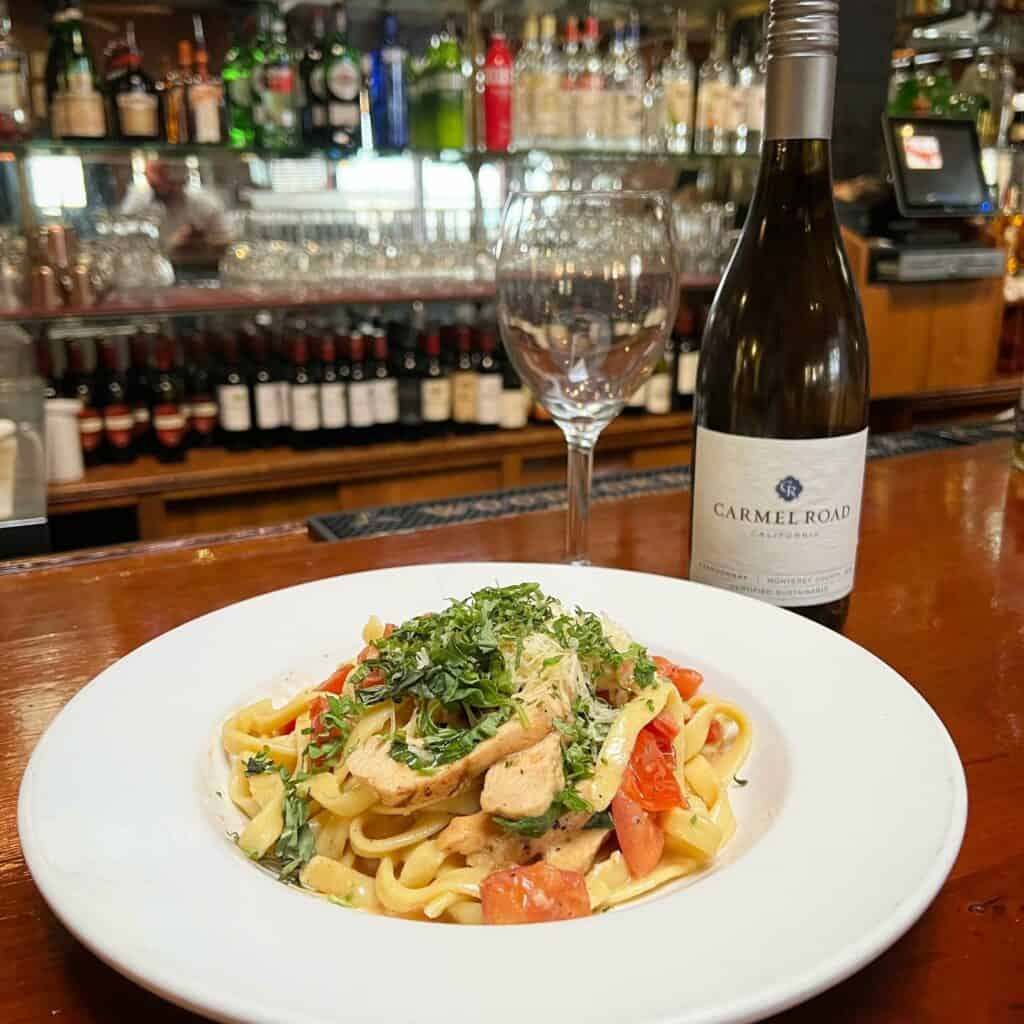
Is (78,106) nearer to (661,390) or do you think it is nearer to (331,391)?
(331,391)

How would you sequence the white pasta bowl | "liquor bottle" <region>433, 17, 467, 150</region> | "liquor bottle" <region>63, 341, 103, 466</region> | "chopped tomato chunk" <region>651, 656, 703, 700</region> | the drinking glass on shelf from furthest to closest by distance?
"liquor bottle" <region>433, 17, 467, 150</region>
"liquor bottle" <region>63, 341, 103, 466</region>
the drinking glass on shelf
"chopped tomato chunk" <region>651, 656, 703, 700</region>
the white pasta bowl

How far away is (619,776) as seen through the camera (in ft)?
1.74

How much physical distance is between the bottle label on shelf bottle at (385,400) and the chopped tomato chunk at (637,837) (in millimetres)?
2091

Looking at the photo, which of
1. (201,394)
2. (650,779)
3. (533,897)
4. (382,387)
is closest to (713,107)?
(382,387)

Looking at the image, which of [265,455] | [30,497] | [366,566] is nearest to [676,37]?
[265,455]

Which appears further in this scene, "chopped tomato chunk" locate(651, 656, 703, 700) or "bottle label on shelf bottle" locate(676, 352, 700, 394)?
"bottle label on shelf bottle" locate(676, 352, 700, 394)

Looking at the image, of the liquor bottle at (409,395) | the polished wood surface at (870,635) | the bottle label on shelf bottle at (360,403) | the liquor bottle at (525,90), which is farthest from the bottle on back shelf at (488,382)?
the polished wood surface at (870,635)

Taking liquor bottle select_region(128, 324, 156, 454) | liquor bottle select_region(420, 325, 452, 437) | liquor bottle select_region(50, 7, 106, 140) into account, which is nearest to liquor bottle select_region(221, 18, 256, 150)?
liquor bottle select_region(50, 7, 106, 140)

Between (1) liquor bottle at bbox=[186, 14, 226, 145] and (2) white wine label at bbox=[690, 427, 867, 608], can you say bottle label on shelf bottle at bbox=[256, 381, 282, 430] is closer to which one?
(1) liquor bottle at bbox=[186, 14, 226, 145]

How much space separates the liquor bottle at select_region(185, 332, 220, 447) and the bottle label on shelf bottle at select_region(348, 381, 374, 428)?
0.33 metres

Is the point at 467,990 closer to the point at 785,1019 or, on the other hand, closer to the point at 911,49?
the point at 785,1019

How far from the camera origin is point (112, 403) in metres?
2.40

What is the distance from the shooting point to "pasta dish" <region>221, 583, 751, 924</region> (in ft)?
1.65

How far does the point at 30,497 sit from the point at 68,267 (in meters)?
1.00
